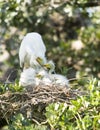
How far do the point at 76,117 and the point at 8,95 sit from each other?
564 millimetres

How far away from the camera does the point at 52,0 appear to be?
6.09 meters

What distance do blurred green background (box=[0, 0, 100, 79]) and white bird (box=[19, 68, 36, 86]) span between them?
40 centimetres

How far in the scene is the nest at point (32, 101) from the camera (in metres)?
3.96

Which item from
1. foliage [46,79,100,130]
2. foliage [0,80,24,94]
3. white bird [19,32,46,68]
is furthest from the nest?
white bird [19,32,46,68]

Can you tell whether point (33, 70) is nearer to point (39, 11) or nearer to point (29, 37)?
point (29, 37)

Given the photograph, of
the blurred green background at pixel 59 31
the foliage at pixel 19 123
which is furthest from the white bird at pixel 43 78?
the foliage at pixel 19 123

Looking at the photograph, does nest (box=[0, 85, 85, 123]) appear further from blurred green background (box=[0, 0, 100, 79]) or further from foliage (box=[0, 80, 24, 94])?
blurred green background (box=[0, 0, 100, 79])

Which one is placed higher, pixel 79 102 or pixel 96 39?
pixel 79 102

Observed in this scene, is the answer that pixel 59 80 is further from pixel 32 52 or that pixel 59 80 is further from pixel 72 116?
pixel 72 116

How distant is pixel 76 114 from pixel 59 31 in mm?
5212

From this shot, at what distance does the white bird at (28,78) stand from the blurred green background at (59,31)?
40 cm

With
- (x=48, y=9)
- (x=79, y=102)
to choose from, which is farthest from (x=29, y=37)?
(x=48, y=9)

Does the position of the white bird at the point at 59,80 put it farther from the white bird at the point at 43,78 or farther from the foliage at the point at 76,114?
the foliage at the point at 76,114

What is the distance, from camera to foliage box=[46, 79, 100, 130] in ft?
12.2
